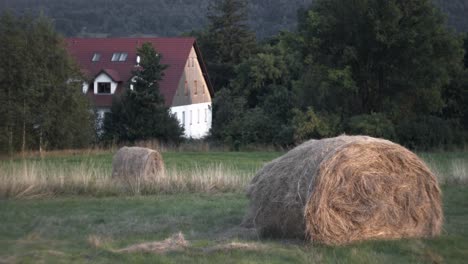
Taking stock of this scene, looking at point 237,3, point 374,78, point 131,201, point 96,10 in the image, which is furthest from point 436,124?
point 96,10

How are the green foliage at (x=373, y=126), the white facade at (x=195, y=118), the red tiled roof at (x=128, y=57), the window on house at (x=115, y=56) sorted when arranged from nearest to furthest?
the green foliage at (x=373, y=126) → the red tiled roof at (x=128, y=57) → the window on house at (x=115, y=56) → the white facade at (x=195, y=118)

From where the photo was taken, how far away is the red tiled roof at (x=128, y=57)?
54000 millimetres

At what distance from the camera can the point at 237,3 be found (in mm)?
72438

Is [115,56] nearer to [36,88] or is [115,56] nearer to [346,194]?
[36,88]

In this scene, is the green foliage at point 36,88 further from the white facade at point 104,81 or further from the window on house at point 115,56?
the window on house at point 115,56

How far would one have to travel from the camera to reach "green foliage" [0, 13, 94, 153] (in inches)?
1355

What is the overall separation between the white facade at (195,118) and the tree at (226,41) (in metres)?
7.26

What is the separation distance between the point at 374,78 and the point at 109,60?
23891 millimetres

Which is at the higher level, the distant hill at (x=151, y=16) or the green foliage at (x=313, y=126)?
the distant hill at (x=151, y=16)

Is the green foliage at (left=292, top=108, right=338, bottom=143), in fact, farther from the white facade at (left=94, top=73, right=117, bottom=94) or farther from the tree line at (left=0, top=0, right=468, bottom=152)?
the white facade at (left=94, top=73, right=117, bottom=94)

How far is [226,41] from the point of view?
70.8 meters

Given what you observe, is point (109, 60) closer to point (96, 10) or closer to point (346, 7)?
point (346, 7)

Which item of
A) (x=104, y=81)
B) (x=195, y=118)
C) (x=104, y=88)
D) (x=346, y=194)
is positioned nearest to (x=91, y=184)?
(x=346, y=194)

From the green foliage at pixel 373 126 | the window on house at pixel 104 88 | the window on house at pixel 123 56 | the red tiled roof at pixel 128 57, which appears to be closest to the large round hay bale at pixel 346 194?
the green foliage at pixel 373 126
